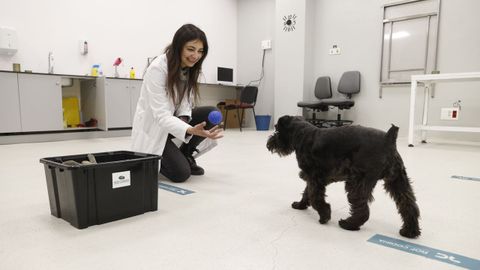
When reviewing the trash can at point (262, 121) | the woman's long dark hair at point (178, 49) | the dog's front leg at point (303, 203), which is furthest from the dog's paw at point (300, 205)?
the trash can at point (262, 121)

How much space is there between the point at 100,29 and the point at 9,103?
6.00 ft

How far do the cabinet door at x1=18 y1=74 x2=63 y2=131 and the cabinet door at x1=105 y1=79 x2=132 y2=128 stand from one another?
62 centimetres

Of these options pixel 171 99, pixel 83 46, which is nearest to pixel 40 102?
pixel 83 46

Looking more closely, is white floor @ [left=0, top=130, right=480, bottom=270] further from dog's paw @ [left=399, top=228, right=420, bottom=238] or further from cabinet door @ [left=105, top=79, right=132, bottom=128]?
cabinet door @ [left=105, top=79, right=132, bottom=128]

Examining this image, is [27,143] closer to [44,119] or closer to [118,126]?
[44,119]

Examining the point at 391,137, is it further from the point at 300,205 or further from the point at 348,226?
the point at 300,205

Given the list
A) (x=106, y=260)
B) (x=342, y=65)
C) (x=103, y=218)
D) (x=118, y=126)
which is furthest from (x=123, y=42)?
(x=106, y=260)

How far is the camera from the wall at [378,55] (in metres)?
4.46

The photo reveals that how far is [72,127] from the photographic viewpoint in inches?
180

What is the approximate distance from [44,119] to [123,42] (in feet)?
6.15

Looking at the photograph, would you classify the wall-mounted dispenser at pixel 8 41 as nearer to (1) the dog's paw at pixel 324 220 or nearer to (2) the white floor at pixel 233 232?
(2) the white floor at pixel 233 232

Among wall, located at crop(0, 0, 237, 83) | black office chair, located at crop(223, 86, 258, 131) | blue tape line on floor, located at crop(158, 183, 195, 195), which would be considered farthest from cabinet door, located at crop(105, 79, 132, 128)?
blue tape line on floor, located at crop(158, 183, 195, 195)

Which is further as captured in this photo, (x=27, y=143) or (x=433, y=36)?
(x=433, y=36)

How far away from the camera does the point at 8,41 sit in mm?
4020
